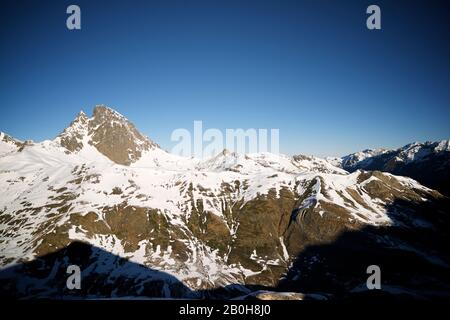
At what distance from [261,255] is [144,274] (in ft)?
267

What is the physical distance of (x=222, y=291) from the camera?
15250 centimetres

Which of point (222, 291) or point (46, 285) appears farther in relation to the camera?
point (222, 291)

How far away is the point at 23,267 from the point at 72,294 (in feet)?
123
